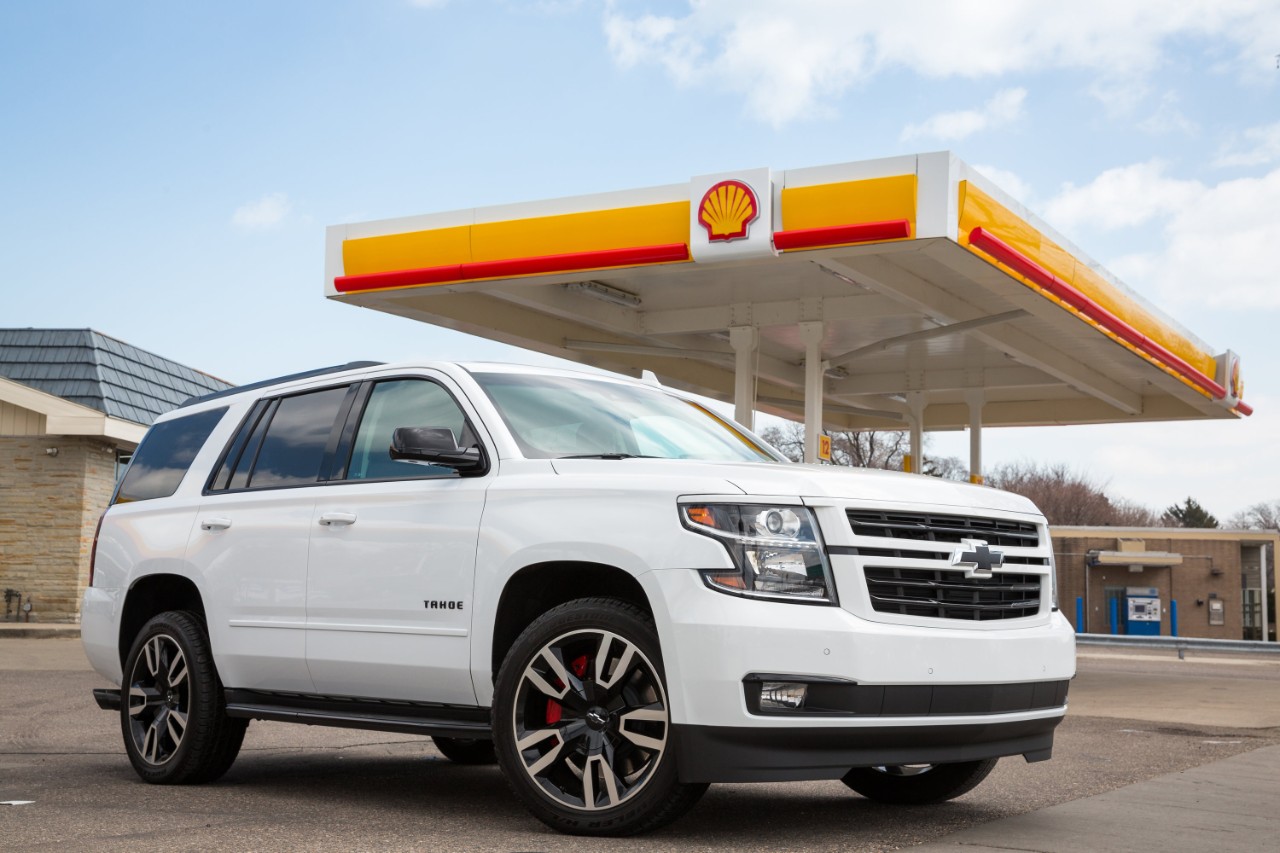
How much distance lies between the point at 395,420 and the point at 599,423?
1.02 m

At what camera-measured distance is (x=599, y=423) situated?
21.7ft

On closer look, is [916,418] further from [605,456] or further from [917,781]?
[605,456]

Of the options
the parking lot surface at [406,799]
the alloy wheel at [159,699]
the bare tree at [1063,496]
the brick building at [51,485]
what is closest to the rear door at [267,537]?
the alloy wheel at [159,699]

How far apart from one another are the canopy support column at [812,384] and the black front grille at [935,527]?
1531 cm

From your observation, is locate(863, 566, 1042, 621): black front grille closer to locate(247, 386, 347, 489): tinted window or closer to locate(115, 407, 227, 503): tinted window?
locate(247, 386, 347, 489): tinted window

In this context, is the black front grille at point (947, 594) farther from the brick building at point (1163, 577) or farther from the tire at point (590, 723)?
the brick building at point (1163, 577)

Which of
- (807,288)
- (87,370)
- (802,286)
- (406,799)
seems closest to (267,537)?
(406,799)

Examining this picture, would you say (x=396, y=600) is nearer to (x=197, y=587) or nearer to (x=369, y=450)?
(x=369, y=450)

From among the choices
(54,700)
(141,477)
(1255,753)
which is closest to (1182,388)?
(1255,753)

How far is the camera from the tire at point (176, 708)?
287 inches

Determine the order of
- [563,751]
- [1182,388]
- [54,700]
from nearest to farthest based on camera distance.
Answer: [563,751], [54,700], [1182,388]

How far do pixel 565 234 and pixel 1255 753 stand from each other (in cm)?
1059

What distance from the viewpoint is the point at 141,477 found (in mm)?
8438

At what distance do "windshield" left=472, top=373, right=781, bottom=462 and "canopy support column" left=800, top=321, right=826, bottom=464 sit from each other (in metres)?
14.4
